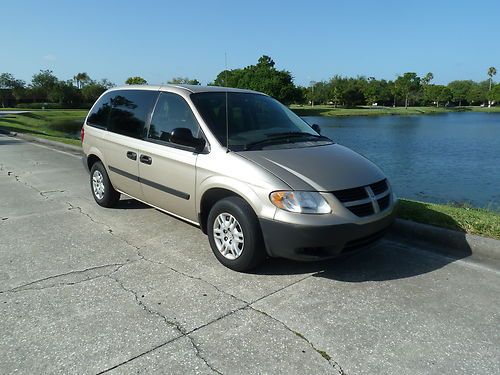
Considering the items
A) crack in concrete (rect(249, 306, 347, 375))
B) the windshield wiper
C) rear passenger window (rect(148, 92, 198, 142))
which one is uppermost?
rear passenger window (rect(148, 92, 198, 142))

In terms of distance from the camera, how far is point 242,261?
12.8 feet

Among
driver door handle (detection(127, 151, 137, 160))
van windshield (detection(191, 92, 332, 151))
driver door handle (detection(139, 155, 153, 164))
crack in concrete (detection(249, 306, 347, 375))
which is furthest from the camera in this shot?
driver door handle (detection(127, 151, 137, 160))

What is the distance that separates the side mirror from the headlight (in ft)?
3.77

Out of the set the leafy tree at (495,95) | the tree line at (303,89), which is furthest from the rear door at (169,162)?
the leafy tree at (495,95)

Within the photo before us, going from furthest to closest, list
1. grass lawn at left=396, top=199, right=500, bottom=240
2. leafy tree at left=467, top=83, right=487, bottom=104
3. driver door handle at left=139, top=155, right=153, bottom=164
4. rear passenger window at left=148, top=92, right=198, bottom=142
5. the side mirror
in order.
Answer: leafy tree at left=467, top=83, right=487, bottom=104 → driver door handle at left=139, top=155, right=153, bottom=164 → grass lawn at left=396, top=199, right=500, bottom=240 → rear passenger window at left=148, top=92, right=198, bottom=142 → the side mirror

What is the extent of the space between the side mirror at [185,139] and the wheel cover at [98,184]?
239 centimetres

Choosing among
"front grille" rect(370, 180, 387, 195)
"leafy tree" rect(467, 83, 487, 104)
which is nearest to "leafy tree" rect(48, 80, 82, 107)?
"front grille" rect(370, 180, 387, 195)

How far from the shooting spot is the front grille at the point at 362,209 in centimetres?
369

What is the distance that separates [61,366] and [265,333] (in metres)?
1.37

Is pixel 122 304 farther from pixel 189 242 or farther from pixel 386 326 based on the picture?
pixel 386 326

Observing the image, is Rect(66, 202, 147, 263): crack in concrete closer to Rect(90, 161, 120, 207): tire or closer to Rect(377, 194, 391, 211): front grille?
Rect(90, 161, 120, 207): tire

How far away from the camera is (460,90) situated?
463 ft

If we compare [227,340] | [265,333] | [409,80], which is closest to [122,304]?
[227,340]

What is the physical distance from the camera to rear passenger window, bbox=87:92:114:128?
237 inches
